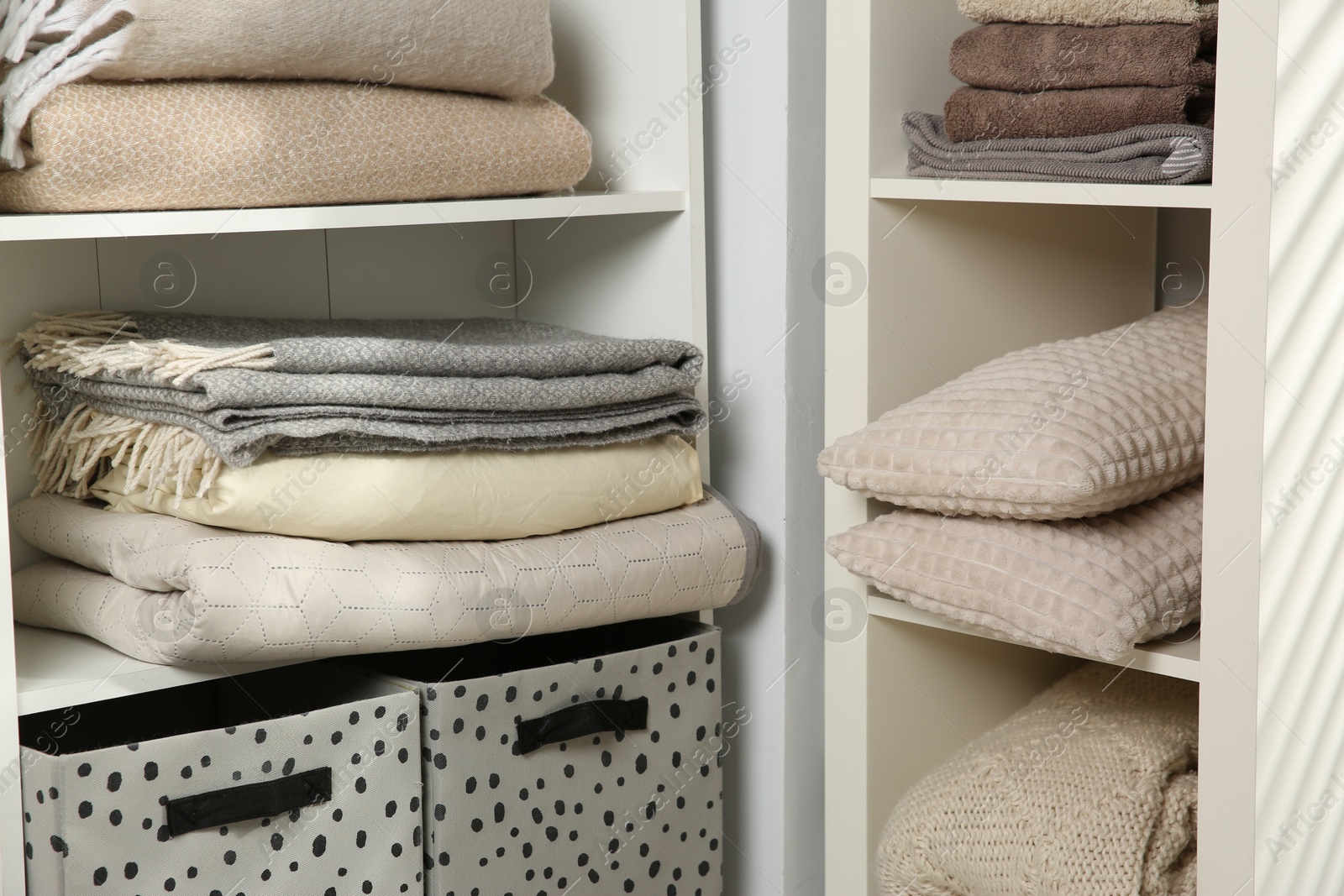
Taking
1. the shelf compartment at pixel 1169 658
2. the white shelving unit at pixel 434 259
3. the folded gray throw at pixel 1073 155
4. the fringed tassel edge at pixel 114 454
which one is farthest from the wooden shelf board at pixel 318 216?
the shelf compartment at pixel 1169 658

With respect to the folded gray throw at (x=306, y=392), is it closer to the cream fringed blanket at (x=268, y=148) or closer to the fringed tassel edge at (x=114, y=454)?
the fringed tassel edge at (x=114, y=454)

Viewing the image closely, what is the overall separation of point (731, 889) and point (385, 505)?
0.64 meters

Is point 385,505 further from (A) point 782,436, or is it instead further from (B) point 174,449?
(A) point 782,436

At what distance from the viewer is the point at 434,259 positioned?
1354mm

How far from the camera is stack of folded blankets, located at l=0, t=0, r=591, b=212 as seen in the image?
87cm

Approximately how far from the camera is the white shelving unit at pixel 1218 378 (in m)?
0.77

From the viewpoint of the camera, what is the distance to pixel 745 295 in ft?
4.04

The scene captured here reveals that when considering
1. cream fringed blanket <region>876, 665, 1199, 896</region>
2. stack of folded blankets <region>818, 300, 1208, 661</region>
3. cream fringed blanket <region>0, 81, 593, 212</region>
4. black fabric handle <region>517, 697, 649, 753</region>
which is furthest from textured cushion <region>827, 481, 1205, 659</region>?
cream fringed blanket <region>0, 81, 593, 212</region>

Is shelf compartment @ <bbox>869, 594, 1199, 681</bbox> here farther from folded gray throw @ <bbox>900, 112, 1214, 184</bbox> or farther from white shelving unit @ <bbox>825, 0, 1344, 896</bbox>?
folded gray throw @ <bbox>900, 112, 1214, 184</bbox>

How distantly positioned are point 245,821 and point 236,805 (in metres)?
0.02

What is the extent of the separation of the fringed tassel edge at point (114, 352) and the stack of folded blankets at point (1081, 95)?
58 centimetres

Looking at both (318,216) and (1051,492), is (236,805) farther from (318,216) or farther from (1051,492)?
(1051,492)

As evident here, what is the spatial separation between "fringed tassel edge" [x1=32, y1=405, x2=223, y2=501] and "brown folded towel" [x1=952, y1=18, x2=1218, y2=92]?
0.67 metres

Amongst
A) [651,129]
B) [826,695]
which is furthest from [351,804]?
[651,129]
